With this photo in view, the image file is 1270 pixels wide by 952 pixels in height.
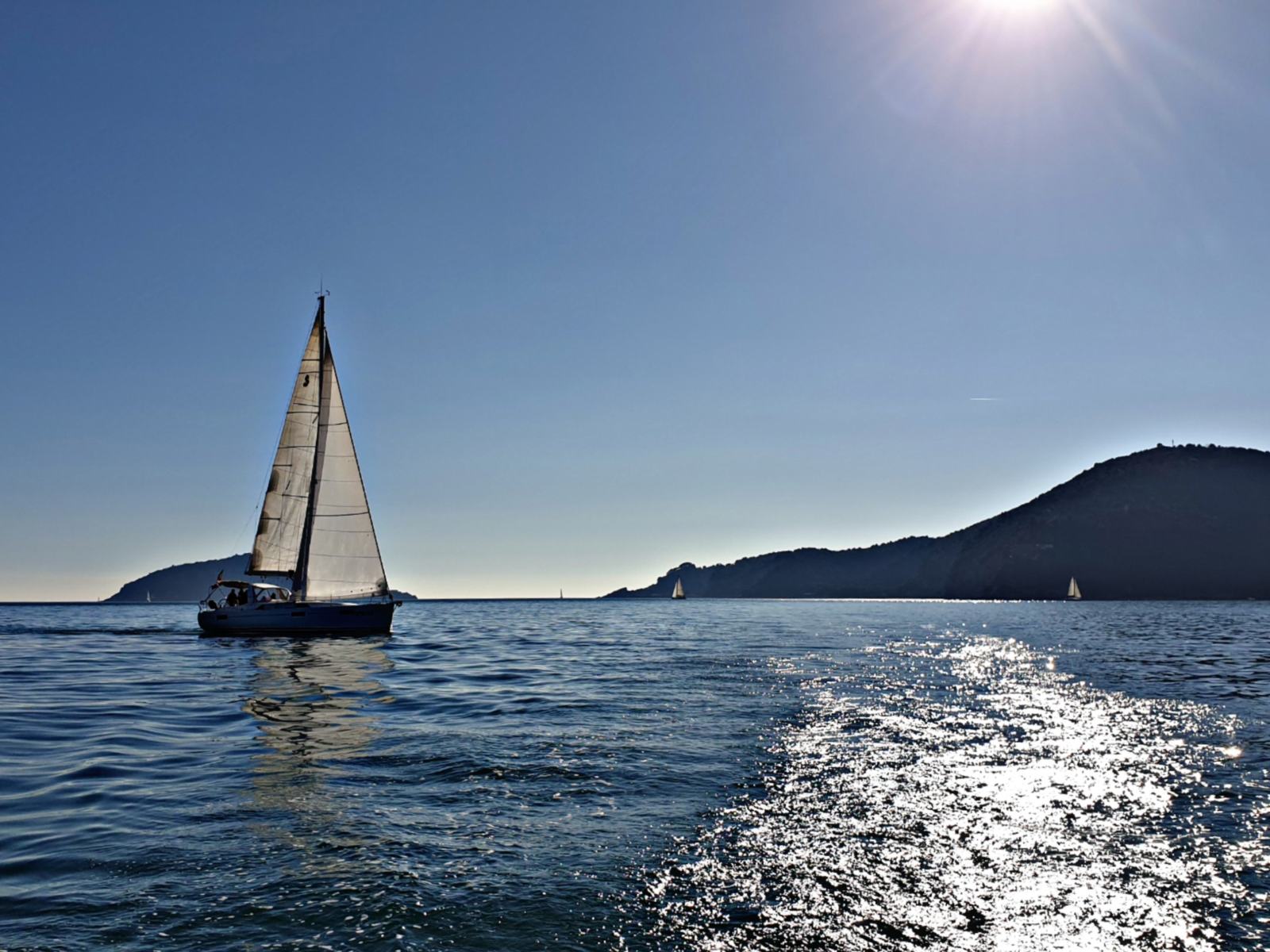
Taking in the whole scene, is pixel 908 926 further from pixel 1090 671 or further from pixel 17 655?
pixel 17 655

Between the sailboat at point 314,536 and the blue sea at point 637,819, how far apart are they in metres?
25.2

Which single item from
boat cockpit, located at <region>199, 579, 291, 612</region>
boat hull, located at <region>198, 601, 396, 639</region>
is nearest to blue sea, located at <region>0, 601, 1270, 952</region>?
boat hull, located at <region>198, 601, 396, 639</region>

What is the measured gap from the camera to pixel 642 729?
58.1 ft

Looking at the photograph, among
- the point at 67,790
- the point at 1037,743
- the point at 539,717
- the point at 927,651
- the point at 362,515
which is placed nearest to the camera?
the point at 67,790

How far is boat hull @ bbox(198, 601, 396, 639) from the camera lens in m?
48.8

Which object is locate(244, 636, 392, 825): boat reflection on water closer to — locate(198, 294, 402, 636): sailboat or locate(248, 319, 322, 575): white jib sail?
locate(198, 294, 402, 636): sailboat

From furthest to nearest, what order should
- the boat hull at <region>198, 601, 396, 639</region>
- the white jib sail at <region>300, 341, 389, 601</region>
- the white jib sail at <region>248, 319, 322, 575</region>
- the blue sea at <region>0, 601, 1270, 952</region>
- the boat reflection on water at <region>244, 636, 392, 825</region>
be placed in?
1. the white jib sail at <region>248, 319, 322, 575</region>
2. the white jib sail at <region>300, 341, 389, 601</region>
3. the boat hull at <region>198, 601, 396, 639</region>
4. the boat reflection on water at <region>244, 636, 392, 825</region>
5. the blue sea at <region>0, 601, 1270, 952</region>

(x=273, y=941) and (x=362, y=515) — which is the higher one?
(x=362, y=515)

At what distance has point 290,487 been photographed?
5206 centimetres

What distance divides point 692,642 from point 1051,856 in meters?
44.4

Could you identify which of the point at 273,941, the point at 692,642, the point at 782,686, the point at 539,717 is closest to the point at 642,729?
the point at 539,717

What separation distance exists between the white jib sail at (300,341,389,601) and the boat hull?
1.31m

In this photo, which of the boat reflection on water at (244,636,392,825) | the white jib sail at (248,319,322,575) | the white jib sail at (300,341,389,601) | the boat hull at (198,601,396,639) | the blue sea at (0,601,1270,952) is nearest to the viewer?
the blue sea at (0,601,1270,952)

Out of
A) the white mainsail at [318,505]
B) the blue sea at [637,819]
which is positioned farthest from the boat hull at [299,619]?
the blue sea at [637,819]
